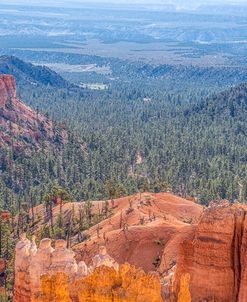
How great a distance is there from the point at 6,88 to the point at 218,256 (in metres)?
111

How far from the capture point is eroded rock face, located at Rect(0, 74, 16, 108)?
14325cm

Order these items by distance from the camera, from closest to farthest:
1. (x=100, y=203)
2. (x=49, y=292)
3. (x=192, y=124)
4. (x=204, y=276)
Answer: (x=49, y=292)
(x=204, y=276)
(x=100, y=203)
(x=192, y=124)

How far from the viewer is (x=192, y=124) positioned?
586ft

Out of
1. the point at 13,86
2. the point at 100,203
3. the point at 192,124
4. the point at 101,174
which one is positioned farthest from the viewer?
the point at 192,124

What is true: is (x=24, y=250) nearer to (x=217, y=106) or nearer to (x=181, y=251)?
(x=181, y=251)

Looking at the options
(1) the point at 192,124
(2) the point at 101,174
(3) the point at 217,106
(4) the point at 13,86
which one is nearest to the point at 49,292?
(2) the point at 101,174

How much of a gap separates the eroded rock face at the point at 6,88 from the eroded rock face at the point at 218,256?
107262mm

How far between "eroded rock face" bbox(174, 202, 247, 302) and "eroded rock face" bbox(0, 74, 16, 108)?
10726 centimetres

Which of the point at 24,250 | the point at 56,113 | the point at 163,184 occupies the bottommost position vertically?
the point at 56,113

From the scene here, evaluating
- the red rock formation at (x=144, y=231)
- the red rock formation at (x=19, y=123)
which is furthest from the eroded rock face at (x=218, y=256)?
the red rock formation at (x=19, y=123)

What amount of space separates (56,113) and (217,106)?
43.1m

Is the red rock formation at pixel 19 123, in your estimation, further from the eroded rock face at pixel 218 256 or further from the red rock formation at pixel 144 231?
the eroded rock face at pixel 218 256

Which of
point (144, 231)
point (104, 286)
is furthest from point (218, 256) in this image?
point (144, 231)

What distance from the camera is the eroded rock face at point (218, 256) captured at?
38688 mm
